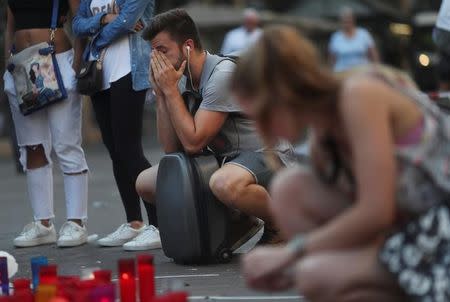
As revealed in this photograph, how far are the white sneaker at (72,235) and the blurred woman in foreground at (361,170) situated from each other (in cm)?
382

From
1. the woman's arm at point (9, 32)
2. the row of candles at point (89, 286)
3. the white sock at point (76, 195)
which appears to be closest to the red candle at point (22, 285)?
the row of candles at point (89, 286)

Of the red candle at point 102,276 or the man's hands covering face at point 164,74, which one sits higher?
the man's hands covering face at point 164,74

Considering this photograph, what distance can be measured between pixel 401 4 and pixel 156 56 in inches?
925

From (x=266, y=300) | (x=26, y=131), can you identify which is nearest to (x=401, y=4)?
(x=26, y=131)

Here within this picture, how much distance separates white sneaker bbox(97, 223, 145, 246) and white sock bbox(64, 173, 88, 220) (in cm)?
28

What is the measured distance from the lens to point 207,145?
663 cm

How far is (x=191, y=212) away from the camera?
641 centimetres

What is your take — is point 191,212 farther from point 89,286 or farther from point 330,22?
point 330,22

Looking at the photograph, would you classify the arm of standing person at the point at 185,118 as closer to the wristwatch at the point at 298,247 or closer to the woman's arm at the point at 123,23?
the woman's arm at the point at 123,23

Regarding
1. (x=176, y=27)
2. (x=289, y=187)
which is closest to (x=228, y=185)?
(x=176, y=27)

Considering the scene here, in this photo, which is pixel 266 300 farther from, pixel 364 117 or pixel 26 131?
pixel 26 131

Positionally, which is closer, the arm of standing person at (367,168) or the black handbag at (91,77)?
the arm of standing person at (367,168)

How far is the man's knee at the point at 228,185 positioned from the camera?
6.23m

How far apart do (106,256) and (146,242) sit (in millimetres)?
255
